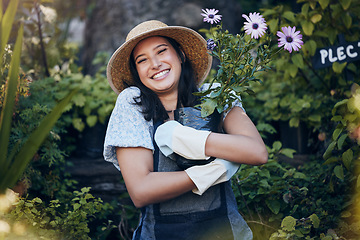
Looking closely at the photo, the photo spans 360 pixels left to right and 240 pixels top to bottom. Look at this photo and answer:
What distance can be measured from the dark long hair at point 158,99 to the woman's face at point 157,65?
1.6 inches

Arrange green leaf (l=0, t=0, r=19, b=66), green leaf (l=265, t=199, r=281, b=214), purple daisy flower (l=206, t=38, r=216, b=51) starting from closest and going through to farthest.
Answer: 1. green leaf (l=0, t=0, r=19, b=66)
2. purple daisy flower (l=206, t=38, r=216, b=51)
3. green leaf (l=265, t=199, r=281, b=214)

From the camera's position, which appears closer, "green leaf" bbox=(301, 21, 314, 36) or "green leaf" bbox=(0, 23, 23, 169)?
"green leaf" bbox=(0, 23, 23, 169)

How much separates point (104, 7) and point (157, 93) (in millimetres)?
2636

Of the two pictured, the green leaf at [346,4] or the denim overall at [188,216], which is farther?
the green leaf at [346,4]

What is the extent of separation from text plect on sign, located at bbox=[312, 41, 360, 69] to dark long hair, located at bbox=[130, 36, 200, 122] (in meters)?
1.03

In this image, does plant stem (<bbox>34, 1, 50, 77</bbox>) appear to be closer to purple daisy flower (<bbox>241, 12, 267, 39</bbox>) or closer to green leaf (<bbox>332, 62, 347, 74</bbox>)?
purple daisy flower (<bbox>241, 12, 267, 39</bbox>)

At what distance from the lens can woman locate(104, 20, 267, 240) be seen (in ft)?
5.62

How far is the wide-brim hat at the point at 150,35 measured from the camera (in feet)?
6.51

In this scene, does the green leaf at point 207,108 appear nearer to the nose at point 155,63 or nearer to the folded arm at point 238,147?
the folded arm at point 238,147

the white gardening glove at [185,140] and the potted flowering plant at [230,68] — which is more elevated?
the potted flowering plant at [230,68]

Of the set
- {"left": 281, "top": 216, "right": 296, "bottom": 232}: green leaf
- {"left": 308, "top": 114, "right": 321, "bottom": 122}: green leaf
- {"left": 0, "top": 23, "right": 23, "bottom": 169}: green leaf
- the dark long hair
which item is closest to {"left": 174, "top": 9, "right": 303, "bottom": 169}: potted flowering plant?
the dark long hair

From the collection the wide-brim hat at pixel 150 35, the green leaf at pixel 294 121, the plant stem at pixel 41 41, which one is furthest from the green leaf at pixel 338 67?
the plant stem at pixel 41 41

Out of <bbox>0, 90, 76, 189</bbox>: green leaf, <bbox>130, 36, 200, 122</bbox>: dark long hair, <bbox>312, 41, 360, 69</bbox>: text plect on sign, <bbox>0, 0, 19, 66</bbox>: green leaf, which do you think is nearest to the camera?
<bbox>0, 90, 76, 189</bbox>: green leaf

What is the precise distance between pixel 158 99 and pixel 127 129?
0.25 m
